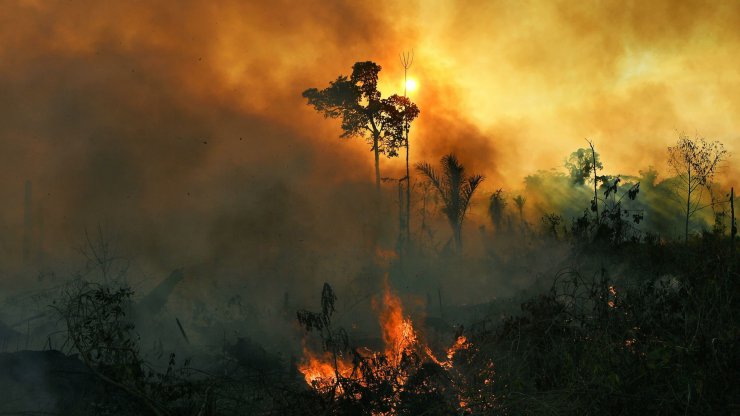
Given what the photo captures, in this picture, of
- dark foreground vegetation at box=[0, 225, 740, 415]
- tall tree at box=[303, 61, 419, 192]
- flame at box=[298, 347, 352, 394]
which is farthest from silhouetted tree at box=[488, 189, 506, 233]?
dark foreground vegetation at box=[0, 225, 740, 415]

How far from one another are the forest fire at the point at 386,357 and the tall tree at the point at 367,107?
11.7 metres

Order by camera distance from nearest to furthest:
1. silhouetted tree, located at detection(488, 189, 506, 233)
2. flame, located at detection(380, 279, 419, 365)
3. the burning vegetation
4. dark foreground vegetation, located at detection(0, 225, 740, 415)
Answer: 1. dark foreground vegetation, located at detection(0, 225, 740, 415)
2. the burning vegetation
3. flame, located at detection(380, 279, 419, 365)
4. silhouetted tree, located at detection(488, 189, 506, 233)

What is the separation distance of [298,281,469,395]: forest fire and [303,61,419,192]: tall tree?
11655 millimetres

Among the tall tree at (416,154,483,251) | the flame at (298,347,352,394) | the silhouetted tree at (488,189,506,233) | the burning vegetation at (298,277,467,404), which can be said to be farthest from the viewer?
the silhouetted tree at (488,189,506,233)

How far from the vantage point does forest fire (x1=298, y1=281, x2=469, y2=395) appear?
383 inches

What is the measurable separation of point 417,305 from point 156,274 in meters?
13.0

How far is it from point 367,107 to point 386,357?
2019cm

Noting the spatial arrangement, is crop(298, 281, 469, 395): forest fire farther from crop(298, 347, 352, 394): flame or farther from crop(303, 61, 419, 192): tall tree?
crop(303, 61, 419, 192): tall tree

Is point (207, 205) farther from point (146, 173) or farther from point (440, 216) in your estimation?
point (440, 216)

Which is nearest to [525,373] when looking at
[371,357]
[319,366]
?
[371,357]

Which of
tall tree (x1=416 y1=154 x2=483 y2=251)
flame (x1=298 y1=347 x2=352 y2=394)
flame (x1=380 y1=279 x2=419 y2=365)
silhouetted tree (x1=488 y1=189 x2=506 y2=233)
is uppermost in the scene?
silhouetted tree (x1=488 y1=189 x2=506 y2=233)

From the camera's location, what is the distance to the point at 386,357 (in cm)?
1006

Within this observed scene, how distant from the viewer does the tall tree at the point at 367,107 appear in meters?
27.7

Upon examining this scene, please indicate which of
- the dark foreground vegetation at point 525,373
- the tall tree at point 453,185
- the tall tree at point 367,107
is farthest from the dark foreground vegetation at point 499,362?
the tall tree at point 367,107
